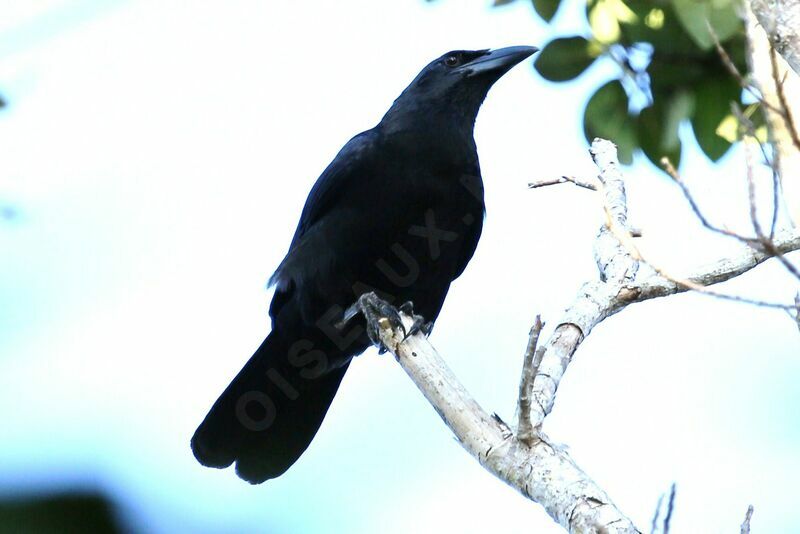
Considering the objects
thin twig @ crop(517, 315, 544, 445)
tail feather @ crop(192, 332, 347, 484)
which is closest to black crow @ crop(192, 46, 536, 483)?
tail feather @ crop(192, 332, 347, 484)

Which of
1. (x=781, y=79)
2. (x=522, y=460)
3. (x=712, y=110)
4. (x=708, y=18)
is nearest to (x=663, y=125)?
(x=712, y=110)

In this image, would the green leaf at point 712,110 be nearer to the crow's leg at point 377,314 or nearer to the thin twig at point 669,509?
the crow's leg at point 377,314

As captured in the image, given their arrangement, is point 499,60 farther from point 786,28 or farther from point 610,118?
point 786,28

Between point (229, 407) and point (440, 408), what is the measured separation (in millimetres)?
2053

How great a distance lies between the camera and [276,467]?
4457 mm

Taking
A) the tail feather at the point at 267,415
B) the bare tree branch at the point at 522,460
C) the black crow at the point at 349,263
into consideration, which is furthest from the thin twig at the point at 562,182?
the tail feather at the point at 267,415

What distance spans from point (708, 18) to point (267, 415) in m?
2.72

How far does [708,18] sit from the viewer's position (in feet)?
11.2

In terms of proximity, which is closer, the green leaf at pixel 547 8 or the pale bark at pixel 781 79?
the pale bark at pixel 781 79

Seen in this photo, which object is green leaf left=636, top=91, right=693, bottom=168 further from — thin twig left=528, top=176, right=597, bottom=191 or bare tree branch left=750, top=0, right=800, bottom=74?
bare tree branch left=750, top=0, right=800, bottom=74

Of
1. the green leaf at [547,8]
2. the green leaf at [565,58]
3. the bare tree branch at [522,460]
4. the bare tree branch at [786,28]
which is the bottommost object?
the bare tree branch at [522,460]

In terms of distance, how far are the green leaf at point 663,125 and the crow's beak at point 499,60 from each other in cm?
87

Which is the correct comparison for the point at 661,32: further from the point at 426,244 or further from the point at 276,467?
the point at 276,467

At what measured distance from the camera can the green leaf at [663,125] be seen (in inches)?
152
